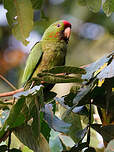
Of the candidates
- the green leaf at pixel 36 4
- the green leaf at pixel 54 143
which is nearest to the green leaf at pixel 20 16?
the green leaf at pixel 36 4

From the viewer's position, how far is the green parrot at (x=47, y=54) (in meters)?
2.22

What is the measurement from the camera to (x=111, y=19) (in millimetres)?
4637

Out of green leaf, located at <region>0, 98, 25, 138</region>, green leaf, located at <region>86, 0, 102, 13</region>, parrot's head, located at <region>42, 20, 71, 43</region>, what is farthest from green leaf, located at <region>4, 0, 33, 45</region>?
parrot's head, located at <region>42, 20, 71, 43</region>

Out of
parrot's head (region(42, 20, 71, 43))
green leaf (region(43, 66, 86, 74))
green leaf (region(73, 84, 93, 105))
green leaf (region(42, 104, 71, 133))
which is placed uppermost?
parrot's head (region(42, 20, 71, 43))

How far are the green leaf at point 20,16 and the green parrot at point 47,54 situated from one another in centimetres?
60

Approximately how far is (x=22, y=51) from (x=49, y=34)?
2743 millimetres

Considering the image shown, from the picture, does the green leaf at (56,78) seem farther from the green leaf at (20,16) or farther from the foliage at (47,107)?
the green leaf at (20,16)

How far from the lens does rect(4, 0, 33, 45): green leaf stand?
151 cm

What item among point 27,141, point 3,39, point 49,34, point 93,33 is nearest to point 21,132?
point 27,141

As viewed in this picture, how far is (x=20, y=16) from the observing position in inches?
61.6

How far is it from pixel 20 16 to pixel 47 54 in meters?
0.73

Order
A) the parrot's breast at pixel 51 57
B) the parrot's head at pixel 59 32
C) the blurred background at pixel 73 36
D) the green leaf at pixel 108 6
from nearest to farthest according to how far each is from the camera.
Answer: the green leaf at pixel 108 6, the parrot's breast at pixel 51 57, the parrot's head at pixel 59 32, the blurred background at pixel 73 36

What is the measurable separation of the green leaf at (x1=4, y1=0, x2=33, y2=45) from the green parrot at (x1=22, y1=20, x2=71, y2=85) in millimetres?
598

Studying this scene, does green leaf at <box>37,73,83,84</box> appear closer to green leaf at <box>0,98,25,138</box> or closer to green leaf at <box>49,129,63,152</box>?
green leaf at <box>0,98,25,138</box>
